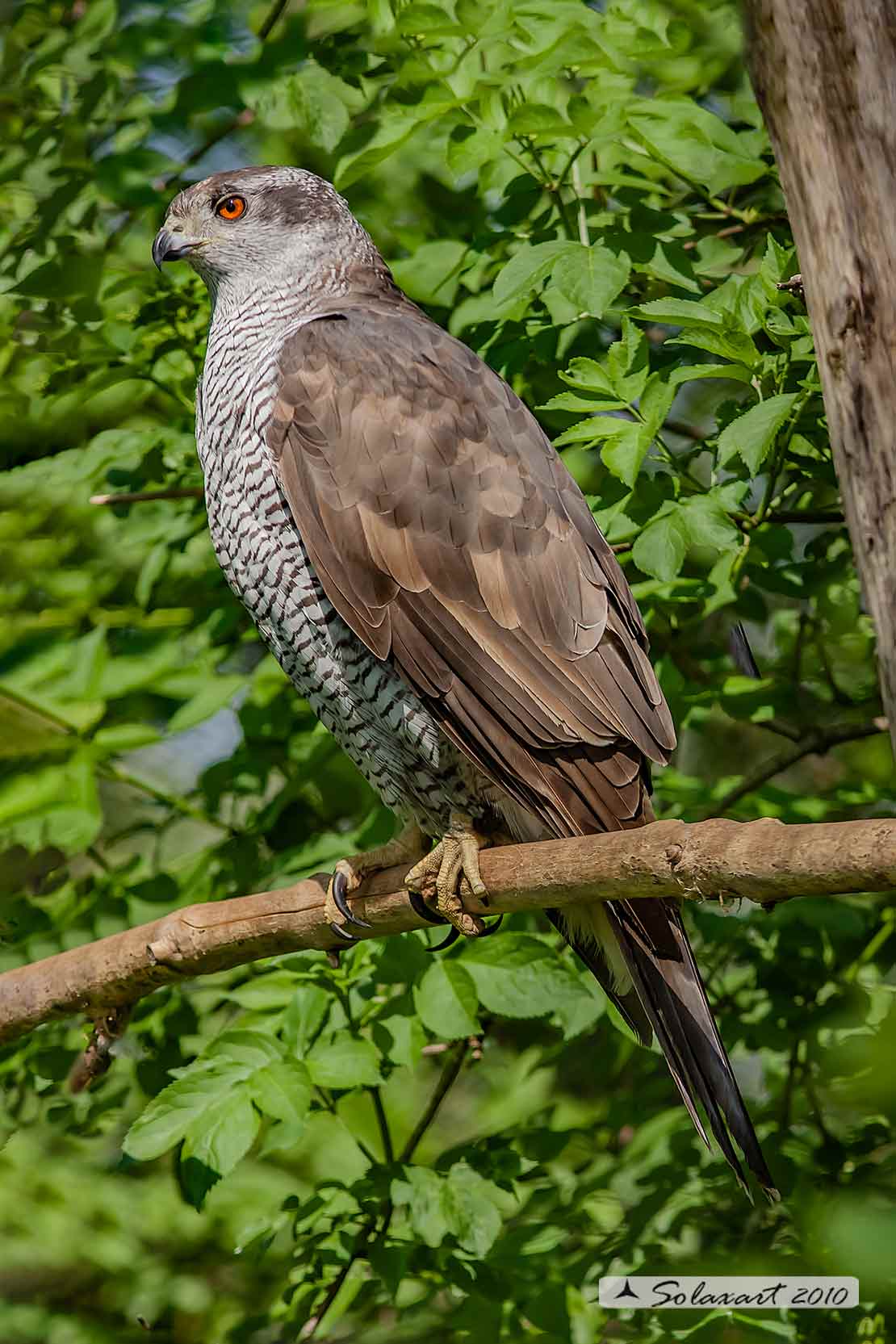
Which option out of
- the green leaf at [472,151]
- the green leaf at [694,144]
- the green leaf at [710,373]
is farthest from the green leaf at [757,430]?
the green leaf at [472,151]

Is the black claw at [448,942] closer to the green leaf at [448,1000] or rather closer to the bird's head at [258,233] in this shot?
the green leaf at [448,1000]

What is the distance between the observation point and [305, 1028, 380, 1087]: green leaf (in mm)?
2592

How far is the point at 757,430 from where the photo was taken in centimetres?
229

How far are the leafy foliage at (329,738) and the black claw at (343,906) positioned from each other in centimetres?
7

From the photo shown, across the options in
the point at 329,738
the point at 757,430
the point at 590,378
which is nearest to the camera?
the point at 757,430

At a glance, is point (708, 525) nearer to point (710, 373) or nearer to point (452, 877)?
point (710, 373)

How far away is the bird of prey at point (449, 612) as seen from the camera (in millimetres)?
2648

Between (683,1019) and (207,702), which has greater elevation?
(207,702)

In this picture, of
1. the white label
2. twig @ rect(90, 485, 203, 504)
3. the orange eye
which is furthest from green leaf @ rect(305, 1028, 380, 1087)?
the orange eye

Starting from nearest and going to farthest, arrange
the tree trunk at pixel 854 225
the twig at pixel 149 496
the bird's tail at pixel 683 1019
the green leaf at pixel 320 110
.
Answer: the tree trunk at pixel 854 225 < the bird's tail at pixel 683 1019 < the green leaf at pixel 320 110 < the twig at pixel 149 496

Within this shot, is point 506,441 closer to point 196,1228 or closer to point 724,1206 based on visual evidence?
point 724,1206

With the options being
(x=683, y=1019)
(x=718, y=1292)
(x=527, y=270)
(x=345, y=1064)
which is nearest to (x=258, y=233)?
(x=527, y=270)

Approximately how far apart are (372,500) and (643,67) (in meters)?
1.47

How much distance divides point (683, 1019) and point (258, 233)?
2106 mm
